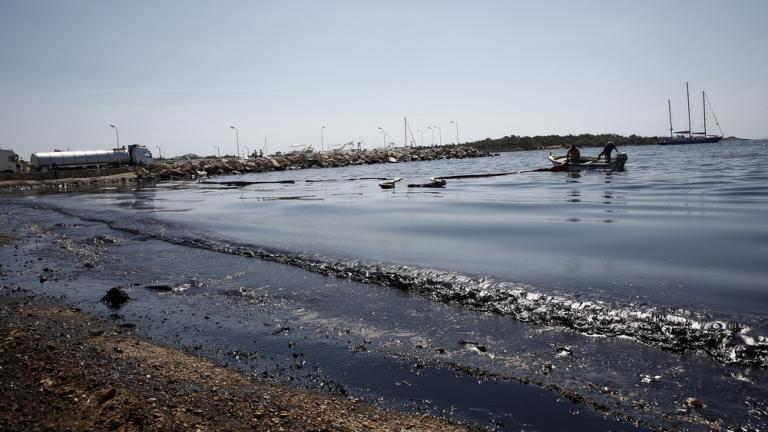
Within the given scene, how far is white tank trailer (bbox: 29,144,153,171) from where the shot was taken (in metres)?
61.7

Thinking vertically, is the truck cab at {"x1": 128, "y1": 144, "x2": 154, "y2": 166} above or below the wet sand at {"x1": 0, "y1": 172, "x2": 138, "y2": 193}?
above

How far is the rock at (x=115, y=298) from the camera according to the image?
767 cm

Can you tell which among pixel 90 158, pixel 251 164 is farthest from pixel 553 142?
pixel 90 158

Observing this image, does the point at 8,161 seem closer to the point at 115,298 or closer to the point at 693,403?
the point at 115,298

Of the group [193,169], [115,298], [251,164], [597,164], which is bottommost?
[115,298]

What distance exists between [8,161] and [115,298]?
211 ft

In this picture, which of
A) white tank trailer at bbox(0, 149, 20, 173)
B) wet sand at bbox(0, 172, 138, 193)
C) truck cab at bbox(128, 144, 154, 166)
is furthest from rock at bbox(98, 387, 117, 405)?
truck cab at bbox(128, 144, 154, 166)

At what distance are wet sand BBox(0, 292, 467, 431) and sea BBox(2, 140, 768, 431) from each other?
369mm

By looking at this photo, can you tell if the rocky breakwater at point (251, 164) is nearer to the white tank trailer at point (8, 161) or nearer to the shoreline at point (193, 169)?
the shoreline at point (193, 169)

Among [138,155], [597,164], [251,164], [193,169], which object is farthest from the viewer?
[251,164]

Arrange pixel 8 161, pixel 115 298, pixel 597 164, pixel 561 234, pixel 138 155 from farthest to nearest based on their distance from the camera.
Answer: pixel 138 155
pixel 8 161
pixel 597 164
pixel 561 234
pixel 115 298

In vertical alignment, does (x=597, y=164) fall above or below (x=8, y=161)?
below

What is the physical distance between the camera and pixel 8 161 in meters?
58.4

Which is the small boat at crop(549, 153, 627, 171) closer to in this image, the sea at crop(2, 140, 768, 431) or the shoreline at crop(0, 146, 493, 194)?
the sea at crop(2, 140, 768, 431)
